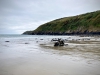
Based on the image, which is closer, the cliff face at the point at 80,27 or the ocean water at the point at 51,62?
the ocean water at the point at 51,62

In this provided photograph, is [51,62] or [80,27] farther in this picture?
[80,27]

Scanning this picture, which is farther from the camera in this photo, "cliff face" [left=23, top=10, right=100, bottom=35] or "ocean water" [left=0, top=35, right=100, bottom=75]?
"cliff face" [left=23, top=10, right=100, bottom=35]

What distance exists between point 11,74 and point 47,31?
510ft

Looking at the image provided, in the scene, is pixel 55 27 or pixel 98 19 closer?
pixel 98 19

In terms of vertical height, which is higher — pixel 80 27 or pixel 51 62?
pixel 80 27

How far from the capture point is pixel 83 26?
117m

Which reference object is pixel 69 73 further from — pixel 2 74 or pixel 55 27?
pixel 55 27

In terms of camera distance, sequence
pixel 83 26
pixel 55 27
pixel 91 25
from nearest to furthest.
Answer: pixel 91 25
pixel 83 26
pixel 55 27

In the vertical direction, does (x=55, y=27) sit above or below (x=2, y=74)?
above

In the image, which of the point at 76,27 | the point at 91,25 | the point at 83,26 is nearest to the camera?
the point at 91,25

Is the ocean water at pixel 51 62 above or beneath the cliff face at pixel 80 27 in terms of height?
beneath

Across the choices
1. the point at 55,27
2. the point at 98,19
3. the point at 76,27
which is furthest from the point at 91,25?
the point at 55,27

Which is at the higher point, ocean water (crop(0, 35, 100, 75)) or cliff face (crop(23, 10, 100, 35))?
cliff face (crop(23, 10, 100, 35))

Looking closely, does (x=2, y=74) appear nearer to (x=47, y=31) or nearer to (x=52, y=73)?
(x=52, y=73)
